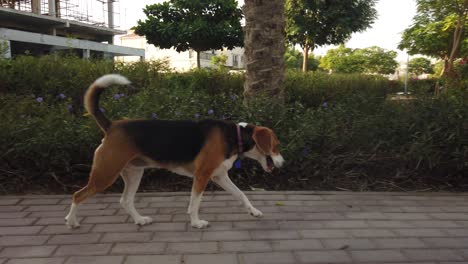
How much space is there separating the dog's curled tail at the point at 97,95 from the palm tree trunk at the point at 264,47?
10.1 feet

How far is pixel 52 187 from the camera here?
5.16 meters

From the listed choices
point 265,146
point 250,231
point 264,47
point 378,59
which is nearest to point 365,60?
point 378,59

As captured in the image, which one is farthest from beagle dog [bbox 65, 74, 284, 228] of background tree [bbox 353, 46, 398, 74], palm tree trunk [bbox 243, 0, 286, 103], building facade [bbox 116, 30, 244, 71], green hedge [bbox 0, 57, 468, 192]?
background tree [bbox 353, 46, 398, 74]

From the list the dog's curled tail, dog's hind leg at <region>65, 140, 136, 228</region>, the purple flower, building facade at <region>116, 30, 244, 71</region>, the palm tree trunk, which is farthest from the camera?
building facade at <region>116, 30, 244, 71</region>

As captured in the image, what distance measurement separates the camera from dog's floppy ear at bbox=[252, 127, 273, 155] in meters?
4.01

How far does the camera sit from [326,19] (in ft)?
62.6

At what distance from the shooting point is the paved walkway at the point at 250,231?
327 cm

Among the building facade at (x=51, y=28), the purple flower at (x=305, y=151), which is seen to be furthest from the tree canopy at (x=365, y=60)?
the purple flower at (x=305, y=151)

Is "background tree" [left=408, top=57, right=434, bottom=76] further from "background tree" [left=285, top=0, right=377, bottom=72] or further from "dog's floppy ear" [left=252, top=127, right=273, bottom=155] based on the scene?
"dog's floppy ear" [left=252, top=127, right=273, bottom=155]

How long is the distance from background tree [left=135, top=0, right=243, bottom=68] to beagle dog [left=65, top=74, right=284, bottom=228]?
18.0 metres

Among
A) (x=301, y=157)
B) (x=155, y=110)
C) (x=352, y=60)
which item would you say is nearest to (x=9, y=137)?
(x=155, y=110)

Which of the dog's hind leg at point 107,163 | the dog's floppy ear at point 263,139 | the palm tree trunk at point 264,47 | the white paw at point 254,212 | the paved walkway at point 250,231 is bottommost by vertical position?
the paved walkway at point 250,231

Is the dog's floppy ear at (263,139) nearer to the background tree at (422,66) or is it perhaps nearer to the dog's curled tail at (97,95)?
the dog's curled tail at (97,95)

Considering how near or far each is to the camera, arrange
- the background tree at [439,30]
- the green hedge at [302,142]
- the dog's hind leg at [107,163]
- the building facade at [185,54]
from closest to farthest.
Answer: the dog's hind leg at [107,163] → the green hedge at [302,142] → the background tree at [439,30] → the building facade at [185,54]
